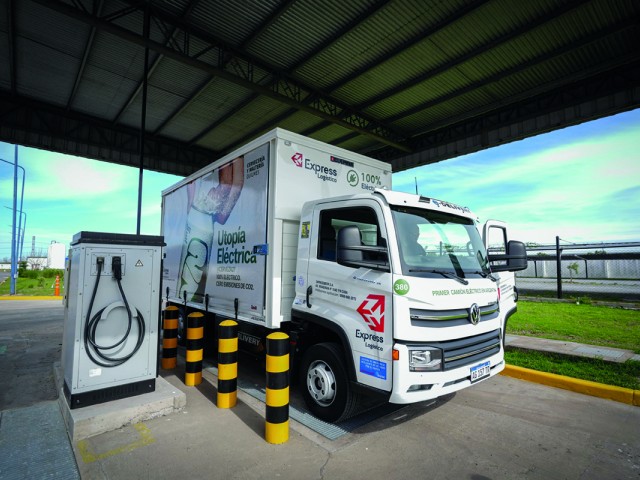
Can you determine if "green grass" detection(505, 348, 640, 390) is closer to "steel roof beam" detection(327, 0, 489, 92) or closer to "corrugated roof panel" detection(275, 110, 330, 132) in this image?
"steel roof beam" detection(327, 0, 489, 92)

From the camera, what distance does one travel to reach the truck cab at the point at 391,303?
10.8 ft

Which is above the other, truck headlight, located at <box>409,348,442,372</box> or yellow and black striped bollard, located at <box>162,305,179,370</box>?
truck headlight, located at <box>409,348,442,372</box>

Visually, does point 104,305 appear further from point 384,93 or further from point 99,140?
point 99,140

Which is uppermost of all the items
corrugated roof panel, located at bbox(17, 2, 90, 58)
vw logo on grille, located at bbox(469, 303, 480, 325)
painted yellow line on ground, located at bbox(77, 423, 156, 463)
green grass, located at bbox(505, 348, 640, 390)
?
corrugated roof panel, located at bbox(17, 2, 90, 58)

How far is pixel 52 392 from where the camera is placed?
16.3 feet

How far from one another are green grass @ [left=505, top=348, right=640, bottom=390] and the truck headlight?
3.26m

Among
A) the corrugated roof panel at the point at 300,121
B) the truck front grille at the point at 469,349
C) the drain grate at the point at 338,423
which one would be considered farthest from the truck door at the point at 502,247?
the corrugated roof panel at the point at 300,121

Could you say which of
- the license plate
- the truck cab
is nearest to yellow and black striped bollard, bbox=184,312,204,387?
the truck cab

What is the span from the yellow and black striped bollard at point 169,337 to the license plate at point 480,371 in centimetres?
451

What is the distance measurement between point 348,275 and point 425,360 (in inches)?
43.7

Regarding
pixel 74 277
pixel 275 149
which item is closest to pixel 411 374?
pixel 275 149

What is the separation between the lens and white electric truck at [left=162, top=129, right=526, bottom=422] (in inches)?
132

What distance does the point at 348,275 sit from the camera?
12.5 ft

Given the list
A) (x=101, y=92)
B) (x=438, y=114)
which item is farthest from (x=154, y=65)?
(x=438, y=114)
